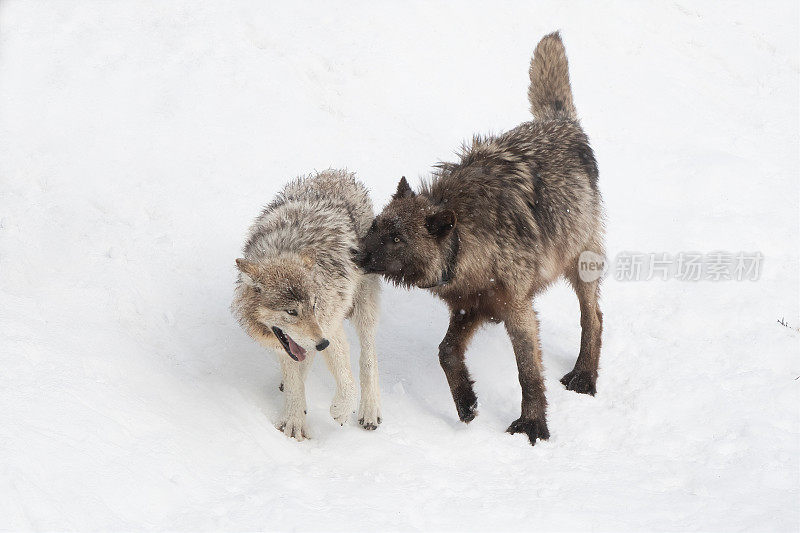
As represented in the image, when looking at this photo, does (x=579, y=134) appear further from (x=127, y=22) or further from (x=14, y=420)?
(x=127, y=22)

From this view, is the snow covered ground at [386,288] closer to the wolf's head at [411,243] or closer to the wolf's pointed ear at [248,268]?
the wolf's pointed ear at [248,268]

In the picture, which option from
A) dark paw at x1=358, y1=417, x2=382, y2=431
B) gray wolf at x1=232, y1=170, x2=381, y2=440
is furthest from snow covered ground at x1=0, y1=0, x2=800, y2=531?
gray wolf at x1=232, y1=170, x2=381, y2=440

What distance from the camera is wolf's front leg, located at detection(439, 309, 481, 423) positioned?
6590 millimetres

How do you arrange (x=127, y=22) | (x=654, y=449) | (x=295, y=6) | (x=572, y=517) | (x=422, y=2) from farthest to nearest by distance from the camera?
1. (x=422, y=2)
2. (x=295, y=6)
3. (x=127, y=22)
4. (x=654, y=449)
5. (x=572, y=517)

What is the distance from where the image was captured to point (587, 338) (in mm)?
7414

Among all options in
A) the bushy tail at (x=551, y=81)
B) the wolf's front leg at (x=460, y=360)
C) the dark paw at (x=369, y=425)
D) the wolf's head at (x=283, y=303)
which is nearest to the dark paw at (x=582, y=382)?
the wolf's front leg at (x=460, y=360)

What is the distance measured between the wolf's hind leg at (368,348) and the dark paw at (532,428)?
1231 mm

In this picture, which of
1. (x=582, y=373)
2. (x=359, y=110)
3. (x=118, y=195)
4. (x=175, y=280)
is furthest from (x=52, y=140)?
(x=582, y=373)

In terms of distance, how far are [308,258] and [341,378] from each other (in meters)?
1.09

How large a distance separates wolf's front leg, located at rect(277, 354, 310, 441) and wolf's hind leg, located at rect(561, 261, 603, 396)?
2.75m

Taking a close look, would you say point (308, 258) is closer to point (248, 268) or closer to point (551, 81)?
Answer: point (248, 268)

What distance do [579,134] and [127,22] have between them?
24.2 ft

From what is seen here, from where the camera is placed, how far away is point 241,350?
7043 millimetres

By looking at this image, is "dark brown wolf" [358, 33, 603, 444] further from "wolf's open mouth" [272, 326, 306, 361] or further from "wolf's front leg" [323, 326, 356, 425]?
"wolf's open mouth" [272, 326, 306, 361]
